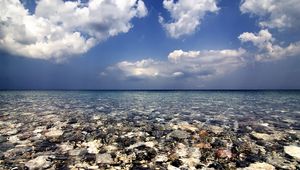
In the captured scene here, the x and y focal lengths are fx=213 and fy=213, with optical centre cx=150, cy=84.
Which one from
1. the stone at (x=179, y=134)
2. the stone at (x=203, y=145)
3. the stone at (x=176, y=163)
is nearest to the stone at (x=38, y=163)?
the stone at (x=176, y=163)

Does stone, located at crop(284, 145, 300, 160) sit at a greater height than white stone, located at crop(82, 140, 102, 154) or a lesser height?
greater

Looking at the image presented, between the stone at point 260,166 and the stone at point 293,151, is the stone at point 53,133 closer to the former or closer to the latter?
the stone at point 260,166

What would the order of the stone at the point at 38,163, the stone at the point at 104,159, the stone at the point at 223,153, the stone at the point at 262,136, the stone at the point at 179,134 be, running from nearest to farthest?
the stone at the point at 38,163 < the stone at the point at 104,159 < the stone at the point at 223,153 < the stone at the point at 262,136 < the stone at the point at 179,134

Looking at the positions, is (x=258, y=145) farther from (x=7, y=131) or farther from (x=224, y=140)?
(x=7, y=131)

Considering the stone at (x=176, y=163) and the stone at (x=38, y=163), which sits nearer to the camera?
the stone at (x=38, y=163)

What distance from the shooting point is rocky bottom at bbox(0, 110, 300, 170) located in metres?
5.75

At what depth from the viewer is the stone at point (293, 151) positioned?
6.46 metres

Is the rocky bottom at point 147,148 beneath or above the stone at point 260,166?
above

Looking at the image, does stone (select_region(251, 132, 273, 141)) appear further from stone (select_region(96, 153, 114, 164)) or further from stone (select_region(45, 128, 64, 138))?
stone (select_region(45, 128, 64, 138))

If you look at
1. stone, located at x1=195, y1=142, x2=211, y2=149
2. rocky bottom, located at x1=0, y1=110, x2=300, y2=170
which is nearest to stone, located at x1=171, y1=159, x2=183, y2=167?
rocky bottom, located at x1=0, y1=110, x2=300, y2=170

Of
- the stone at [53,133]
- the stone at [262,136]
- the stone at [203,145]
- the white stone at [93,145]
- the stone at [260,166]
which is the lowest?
the stone at [260,166]

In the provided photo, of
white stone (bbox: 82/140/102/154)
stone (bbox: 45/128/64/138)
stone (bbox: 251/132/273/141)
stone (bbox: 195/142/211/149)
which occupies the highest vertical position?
stone (bbox: 45/128/64/138)

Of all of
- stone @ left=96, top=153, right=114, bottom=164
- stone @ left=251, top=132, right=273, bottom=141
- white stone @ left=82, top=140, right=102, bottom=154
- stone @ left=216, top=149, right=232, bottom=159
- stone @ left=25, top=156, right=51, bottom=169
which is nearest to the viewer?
stone @ left=25, top=156, right=51, bottom=169

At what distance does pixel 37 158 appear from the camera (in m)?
6.07
